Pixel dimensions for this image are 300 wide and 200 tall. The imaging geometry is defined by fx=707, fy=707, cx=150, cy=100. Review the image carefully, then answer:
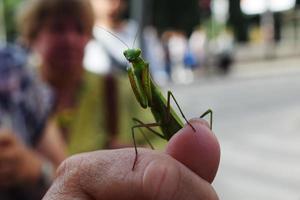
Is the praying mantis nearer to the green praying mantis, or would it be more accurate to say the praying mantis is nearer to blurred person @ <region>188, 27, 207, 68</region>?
the green praying mantis

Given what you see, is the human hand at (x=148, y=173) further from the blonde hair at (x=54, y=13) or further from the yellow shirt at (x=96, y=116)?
the blonde hair at (x=54, y=13)

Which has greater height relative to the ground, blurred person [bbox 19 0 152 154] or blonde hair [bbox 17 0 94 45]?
blonde hair [bbox 17 0 94 45]

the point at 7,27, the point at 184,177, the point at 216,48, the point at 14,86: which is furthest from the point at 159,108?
the point at 7,27

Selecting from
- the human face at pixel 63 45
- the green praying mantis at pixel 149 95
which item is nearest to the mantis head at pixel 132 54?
the green praying mantis at pixel 149 95

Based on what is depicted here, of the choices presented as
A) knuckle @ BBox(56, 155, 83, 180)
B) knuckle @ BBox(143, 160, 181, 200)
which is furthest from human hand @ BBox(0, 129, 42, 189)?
knuckle @ BBox(143, 160, 181, 200)

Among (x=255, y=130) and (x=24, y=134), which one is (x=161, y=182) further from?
(x=255, y=130)

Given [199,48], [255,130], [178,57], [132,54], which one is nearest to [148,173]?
[132,54]

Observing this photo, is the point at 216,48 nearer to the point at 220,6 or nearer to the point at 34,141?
the point at 220,6
